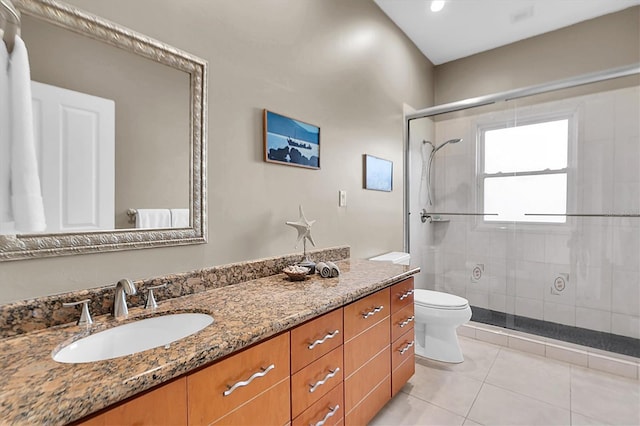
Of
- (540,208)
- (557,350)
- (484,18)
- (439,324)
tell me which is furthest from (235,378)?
(484,18)

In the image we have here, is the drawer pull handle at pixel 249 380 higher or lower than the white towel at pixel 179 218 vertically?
lower

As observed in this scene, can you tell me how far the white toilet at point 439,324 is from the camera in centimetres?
222

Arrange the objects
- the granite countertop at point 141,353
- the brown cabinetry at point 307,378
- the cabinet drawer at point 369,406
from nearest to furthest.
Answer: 1. the granite countertop at point 141,353
2. the brown cabinetry at point 307,378
3. the cabinet drawer at point 369,406

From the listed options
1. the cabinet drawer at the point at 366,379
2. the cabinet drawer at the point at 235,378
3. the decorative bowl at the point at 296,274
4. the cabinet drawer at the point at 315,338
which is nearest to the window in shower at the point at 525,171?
the cabinet drawer at the point at 366,379

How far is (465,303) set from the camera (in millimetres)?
2295

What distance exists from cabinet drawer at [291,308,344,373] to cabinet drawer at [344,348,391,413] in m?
0.25

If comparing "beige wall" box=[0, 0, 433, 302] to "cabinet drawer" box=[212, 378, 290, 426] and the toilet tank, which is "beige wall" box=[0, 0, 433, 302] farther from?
"cabinet drawer" box=[212, 378, 290, 426]

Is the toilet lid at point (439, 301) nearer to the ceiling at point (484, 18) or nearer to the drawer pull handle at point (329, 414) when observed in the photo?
the drawer pull handle at point (329, 414)

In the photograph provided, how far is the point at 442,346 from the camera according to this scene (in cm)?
234

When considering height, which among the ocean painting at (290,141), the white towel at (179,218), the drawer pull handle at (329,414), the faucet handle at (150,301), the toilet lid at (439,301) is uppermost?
the ocean painting at (290,141)

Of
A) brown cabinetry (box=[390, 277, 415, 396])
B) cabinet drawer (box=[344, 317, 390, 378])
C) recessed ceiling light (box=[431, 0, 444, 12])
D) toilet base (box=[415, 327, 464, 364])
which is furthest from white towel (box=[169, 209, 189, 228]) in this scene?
recessed ceiling light (box=[431, 0, 444, 12])

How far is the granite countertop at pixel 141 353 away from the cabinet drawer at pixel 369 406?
545mm

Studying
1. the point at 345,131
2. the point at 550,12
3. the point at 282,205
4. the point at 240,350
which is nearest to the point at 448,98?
the point at 550,12

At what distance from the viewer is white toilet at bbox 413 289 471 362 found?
2.22 meters
